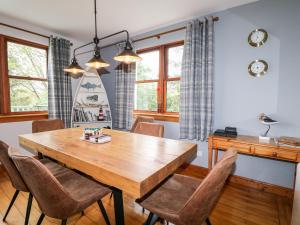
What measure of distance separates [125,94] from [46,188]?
2.73m

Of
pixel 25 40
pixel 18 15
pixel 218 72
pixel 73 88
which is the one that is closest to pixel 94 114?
pixel 73 88

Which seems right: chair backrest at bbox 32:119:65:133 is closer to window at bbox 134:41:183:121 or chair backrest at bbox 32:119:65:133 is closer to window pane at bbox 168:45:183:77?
window at bbox 134:41:183:121

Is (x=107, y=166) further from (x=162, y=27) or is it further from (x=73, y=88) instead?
(x=73, y=88)

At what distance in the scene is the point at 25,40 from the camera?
2951mm

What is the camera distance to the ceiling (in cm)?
230

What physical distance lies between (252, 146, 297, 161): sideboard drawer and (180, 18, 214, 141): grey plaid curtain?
0.71 meters

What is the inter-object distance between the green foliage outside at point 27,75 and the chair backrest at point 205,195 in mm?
3247

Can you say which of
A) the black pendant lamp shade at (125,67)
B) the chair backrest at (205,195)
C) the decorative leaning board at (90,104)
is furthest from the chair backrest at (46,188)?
the black pendant lamp shade at (125,67)

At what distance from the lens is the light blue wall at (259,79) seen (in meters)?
2.04

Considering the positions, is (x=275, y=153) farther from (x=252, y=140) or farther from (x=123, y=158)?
(x=123, y=158)

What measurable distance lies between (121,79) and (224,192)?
276 centimetres

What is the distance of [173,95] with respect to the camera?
122 inches

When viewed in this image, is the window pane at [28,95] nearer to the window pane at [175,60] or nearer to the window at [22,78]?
the window at [22,78]

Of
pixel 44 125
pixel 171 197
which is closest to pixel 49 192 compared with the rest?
pixel 171 197
